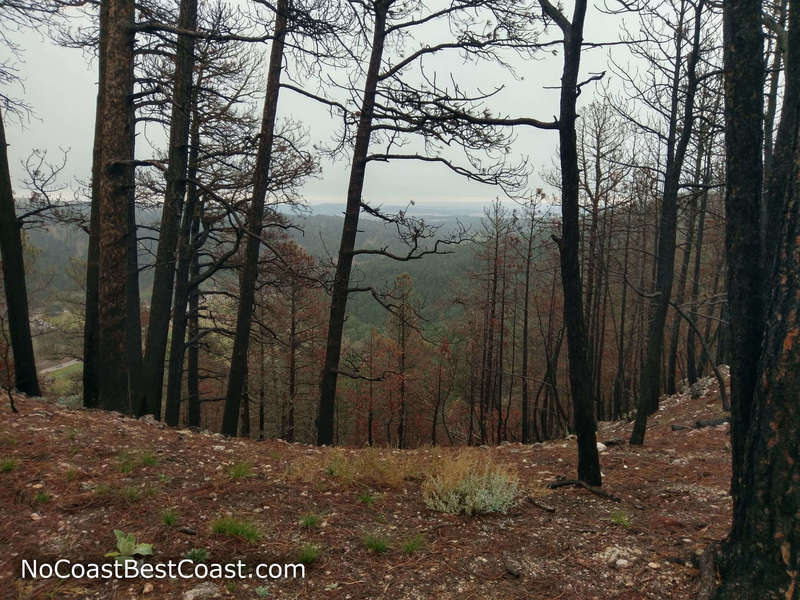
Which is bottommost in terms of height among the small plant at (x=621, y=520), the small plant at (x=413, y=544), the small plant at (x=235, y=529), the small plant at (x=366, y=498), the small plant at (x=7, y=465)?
A: the small plant at (x=366, y=498)

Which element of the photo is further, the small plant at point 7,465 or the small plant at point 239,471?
the small plant at point 239,471

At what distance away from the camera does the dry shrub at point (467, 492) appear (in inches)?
155

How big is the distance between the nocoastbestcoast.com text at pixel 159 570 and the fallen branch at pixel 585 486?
9.82ft

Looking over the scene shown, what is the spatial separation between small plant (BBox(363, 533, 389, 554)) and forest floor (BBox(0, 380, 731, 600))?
0.01 metres

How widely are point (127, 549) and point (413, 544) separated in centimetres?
190

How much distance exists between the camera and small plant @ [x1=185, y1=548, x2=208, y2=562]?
9.60 ft

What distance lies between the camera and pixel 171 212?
8.07 meters

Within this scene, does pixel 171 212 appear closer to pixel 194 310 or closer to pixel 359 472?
pixel 194 310

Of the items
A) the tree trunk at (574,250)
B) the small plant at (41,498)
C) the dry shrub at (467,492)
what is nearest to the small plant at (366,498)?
the dry shrub at (467,492)

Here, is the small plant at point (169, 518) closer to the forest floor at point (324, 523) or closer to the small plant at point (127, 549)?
the forest floor at point (324, 523)

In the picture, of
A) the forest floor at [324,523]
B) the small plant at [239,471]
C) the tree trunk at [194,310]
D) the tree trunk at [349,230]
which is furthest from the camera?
the tree trunk at [194,310]

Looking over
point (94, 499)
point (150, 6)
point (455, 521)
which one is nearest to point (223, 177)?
point (150, 6)

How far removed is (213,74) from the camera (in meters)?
9.09

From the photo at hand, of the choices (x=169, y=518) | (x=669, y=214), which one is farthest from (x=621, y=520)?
(x=669, y=214)
